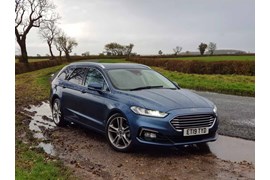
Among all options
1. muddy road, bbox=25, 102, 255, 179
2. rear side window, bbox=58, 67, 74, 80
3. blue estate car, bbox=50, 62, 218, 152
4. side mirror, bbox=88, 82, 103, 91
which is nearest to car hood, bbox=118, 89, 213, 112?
blue estate car, bbox=50, 62, 218, 152

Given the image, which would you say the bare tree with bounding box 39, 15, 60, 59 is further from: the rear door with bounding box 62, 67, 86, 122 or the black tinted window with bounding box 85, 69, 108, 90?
the black tinted window with bounding box 85, 69, 108, 90

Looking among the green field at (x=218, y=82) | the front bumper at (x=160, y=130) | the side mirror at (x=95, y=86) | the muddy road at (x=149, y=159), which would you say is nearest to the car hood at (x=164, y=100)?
the front bumper at (x=160, y=130)

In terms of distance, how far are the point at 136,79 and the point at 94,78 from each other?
77 centimetres

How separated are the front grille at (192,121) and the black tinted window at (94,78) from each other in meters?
1.48

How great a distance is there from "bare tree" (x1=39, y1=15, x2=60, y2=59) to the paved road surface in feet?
11.8

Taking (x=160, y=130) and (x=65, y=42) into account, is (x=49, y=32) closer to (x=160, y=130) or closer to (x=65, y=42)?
(x=65, y=42)

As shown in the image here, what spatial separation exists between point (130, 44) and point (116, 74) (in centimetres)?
70

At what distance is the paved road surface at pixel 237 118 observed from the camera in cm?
698

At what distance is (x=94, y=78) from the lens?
6523 mm

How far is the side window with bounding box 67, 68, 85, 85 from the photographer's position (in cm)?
692

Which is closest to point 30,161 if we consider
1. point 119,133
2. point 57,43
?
point 119,133
